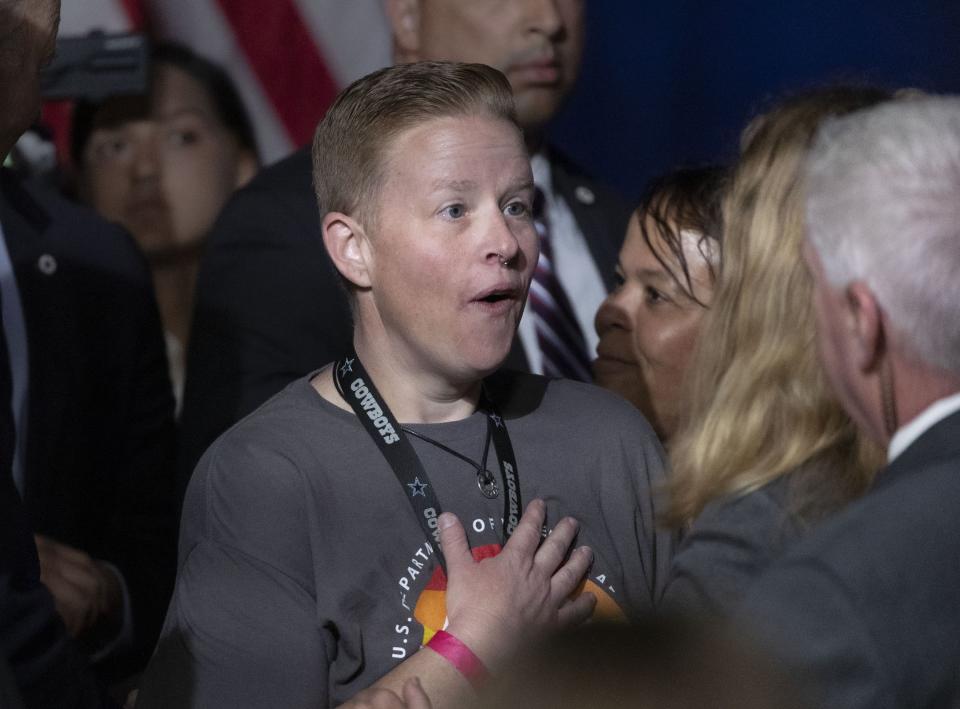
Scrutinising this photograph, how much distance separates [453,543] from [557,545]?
124 mm

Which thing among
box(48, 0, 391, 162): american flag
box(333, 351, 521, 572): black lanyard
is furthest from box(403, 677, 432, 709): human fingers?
box(48, 0, 391, 162): american flag

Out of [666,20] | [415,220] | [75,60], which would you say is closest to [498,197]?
[415,220]

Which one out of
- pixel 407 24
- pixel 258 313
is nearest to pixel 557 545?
pixel 258 313

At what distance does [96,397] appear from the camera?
2.48 m

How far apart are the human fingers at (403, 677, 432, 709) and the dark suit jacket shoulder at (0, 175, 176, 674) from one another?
1.03 metres

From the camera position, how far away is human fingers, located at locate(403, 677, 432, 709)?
1458 mm

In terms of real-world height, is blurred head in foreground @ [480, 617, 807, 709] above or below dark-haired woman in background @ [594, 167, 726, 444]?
→ above

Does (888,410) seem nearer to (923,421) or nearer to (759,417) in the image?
(923,421)

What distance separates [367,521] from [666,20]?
89.0 inches

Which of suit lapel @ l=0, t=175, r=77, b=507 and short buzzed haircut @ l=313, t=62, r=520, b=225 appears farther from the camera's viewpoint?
suit lapel @ l=0, t=175, r=77, b=507

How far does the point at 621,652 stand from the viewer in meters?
0.77

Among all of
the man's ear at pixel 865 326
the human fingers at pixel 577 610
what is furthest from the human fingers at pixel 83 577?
the man's ear at pixel 865 326

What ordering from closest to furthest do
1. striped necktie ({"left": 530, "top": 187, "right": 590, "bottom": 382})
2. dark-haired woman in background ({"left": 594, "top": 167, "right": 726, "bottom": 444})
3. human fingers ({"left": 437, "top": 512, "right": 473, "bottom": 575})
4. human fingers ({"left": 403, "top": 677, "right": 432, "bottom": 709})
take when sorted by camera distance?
human fingers ({"left": 403, "top": 677, "right": 432, "bottom": 709}) < human fingers ({"left": 437, "top": 512, "right": 473, "bottom": 575}) < dark-haired woman in background ({"left": 594, "top": 167, "right": 726, "bottom": 444}) < striped necktie ({"left": 530, "top": 187, "right": 590, "bottom": 382})

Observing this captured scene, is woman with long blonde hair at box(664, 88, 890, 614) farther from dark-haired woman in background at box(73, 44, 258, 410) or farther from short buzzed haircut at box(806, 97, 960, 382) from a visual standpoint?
dark-haired woman in background at box(73, 44, 258, 410)
